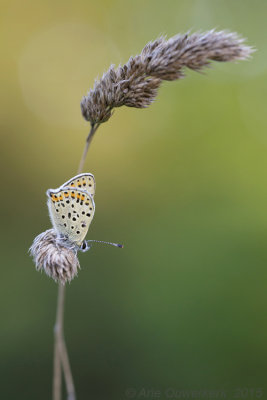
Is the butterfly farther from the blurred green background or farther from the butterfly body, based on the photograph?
the blurred green background

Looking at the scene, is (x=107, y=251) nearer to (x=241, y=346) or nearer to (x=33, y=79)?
(x=241, y=346)

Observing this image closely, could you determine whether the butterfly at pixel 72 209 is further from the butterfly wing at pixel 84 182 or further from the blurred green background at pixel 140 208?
the blurred green background at pixel 140 208

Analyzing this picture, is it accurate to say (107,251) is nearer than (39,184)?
Yes

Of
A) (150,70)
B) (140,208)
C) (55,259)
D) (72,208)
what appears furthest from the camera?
(140,208)

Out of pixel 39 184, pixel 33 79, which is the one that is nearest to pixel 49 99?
pixel 33 79

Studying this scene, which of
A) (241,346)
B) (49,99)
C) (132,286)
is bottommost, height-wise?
(241,346)

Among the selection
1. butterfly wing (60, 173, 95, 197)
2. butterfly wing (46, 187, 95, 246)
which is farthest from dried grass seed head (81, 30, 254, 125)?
butterfly wing (46, 187, 95, 246)

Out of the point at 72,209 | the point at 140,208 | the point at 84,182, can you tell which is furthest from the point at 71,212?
the point at 140,208

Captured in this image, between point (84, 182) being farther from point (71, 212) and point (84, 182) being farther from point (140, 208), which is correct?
point (140, 208)
